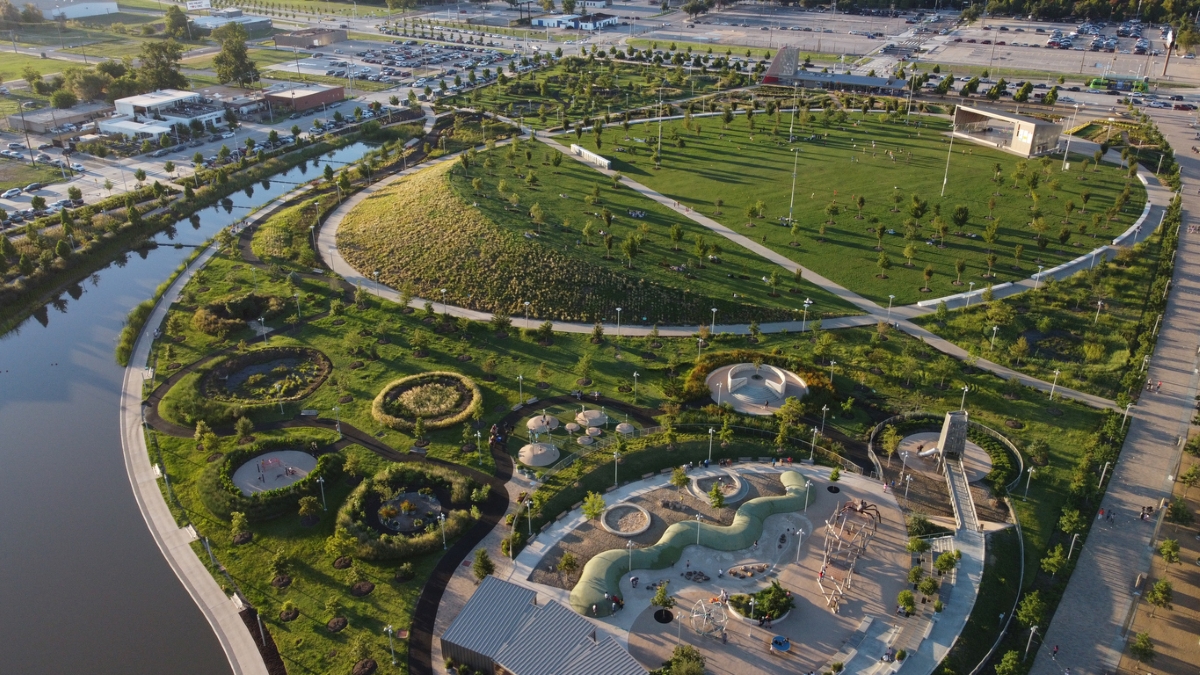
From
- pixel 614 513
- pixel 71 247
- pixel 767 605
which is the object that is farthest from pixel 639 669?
pixel 71 247

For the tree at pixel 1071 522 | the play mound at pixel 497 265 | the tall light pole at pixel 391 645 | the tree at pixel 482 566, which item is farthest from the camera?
the play mound at pixel 497 265

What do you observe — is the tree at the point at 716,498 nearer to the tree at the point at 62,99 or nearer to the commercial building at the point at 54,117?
the commercial building at the point at 54,117

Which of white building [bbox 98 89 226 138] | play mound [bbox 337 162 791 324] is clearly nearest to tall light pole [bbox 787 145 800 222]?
play mound [bbox 337 162 791 324]

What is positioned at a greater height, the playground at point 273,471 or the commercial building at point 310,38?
the commercial building at point 310,38

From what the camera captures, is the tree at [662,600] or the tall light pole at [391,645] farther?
the tree at [662,600]

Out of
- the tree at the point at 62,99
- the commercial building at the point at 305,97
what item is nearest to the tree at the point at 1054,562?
the commercial building at the point at 305,97

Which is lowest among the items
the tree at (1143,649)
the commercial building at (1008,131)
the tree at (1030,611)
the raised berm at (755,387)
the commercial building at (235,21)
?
the tree at (1143,649)

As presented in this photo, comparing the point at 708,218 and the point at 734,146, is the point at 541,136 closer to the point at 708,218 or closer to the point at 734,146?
the point at 734,146

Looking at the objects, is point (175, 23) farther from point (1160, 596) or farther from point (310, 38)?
point (1160, 596)
